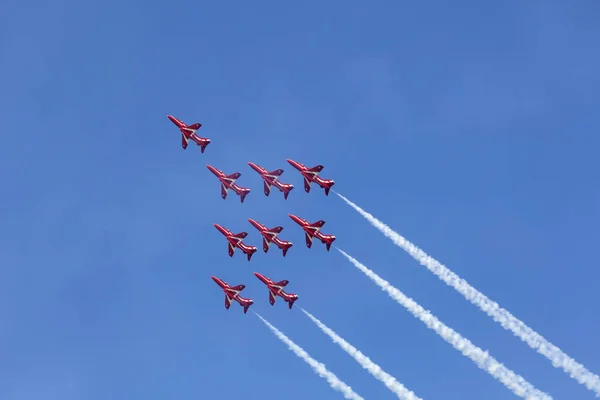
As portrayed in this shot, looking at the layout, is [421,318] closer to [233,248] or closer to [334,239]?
[334,239]

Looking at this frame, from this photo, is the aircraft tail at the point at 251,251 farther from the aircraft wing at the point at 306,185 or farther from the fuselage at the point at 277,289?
the aircraft wing at the point at 306,185

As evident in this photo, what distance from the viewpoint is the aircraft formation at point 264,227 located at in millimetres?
178500

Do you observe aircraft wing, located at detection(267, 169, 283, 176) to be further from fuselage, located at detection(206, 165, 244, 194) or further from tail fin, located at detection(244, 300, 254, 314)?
tail fin, located at detection(244, 300, 254, 314)

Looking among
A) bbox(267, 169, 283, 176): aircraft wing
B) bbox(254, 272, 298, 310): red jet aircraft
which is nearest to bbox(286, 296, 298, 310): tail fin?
bbox(254, 272, 298, 310): red jet aircraft

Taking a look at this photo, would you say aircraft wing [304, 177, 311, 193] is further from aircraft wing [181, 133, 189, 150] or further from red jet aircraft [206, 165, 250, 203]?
aircraft wing [181, 133, 189, 150]

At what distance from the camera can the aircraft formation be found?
178500mm

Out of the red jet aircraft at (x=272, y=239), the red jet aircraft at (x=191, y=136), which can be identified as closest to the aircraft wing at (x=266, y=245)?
the red jet aircraft at (x=272, y=239)

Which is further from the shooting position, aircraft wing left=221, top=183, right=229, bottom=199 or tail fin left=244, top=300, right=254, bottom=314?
aircraft wing left=221, top=183, right=229, bottom=199

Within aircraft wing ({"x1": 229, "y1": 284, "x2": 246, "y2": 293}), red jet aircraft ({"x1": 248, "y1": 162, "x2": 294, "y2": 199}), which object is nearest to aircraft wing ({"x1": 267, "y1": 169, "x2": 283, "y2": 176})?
red jet aircraft ({"x1": 248, "y1": 162, "x2": 294, "y2": 199})

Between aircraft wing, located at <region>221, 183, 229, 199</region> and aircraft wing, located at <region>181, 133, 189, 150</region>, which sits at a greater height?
aircraft wing, located at <region>181, 133, 189, 150</region>

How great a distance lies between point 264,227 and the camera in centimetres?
18438

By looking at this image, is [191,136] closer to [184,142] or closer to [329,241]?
[184,142]

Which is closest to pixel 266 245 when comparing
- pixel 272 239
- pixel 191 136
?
pixel 272 239

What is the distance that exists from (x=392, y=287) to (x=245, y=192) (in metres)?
33.9
